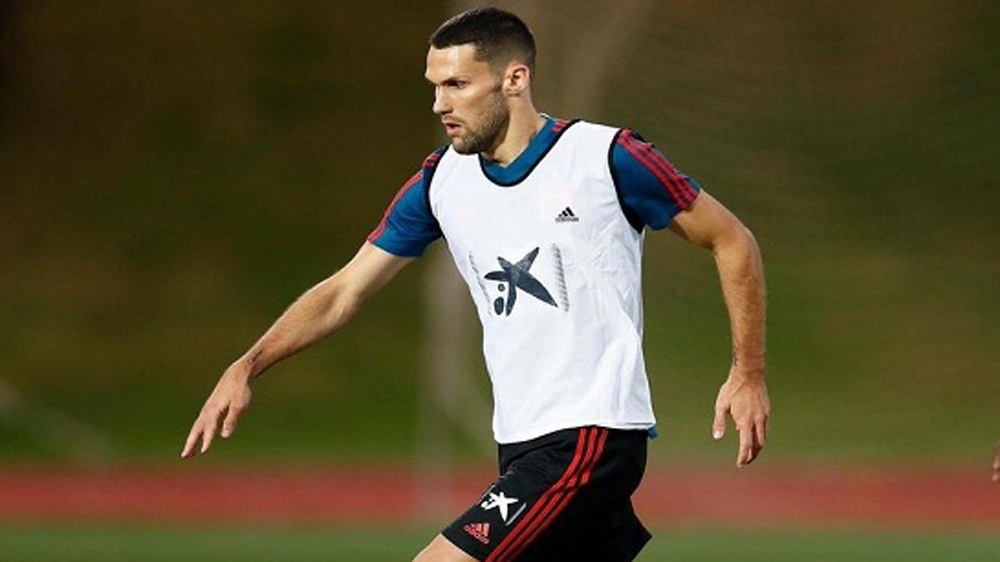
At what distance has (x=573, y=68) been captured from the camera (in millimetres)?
14516

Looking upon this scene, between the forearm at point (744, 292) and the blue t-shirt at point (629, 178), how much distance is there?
17 centimetres

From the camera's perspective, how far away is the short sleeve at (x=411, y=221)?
6.18 meters

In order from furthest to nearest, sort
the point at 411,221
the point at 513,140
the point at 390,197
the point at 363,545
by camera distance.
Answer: the point at 390,197 → the point at 363,545 → the point at 411,221 → the point at 513,140

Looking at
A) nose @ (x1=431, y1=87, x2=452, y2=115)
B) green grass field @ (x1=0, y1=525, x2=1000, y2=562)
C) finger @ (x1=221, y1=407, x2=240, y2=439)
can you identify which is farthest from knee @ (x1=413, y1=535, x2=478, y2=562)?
green grass field @ (x1=0, y1=525, x2=1000, y2=562)

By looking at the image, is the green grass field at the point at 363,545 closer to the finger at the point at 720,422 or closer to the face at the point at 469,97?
the finger at the point at 720,422

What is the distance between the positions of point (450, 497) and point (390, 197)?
331 inches

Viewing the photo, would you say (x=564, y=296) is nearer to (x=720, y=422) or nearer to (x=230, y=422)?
(x=720, y=422)

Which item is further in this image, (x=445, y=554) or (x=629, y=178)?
(x=629, y=178)

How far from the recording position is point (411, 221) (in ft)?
20.5

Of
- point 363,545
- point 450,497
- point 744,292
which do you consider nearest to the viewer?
point 744,292

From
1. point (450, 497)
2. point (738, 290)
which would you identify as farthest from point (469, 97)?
point (450, 497)

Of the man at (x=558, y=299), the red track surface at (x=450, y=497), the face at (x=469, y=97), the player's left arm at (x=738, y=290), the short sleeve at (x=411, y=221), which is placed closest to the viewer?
the man at (x=558, y=299)

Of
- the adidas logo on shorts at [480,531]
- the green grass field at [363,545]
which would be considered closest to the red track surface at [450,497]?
the green grass field at [363,545]

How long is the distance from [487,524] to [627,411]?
0.50 m
